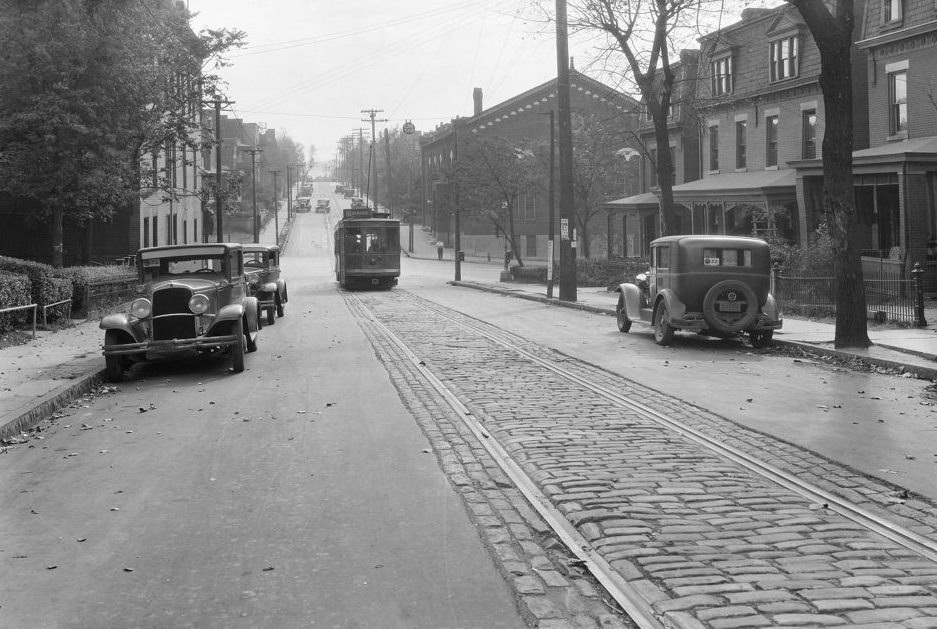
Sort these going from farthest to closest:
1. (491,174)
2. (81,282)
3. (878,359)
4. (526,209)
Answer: (526,209) → (491,174) → (81,282) → (878,359)

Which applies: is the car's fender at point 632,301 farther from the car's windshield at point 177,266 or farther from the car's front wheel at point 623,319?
the car's windshield at point 177,266

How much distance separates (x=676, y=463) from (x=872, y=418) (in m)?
3.37

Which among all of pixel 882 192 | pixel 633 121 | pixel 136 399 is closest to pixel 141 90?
pixel 136 399

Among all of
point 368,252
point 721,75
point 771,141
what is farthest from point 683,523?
point 721,75

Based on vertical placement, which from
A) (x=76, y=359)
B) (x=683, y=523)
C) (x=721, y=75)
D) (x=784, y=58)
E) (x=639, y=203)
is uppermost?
(x=721, y=75)

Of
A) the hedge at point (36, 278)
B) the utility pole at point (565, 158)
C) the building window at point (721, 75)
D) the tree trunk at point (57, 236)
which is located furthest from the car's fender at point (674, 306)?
the building window at point (721, 75)

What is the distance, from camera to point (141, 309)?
1394cm

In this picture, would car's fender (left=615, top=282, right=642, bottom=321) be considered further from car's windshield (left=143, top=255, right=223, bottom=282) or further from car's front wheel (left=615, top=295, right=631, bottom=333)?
car's windshield (left=143, top=255, right=223, bottom=282)

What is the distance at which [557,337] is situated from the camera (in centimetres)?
1922

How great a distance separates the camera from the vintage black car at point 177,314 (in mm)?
13727

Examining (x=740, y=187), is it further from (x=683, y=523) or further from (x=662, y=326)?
(x=683, y=523)

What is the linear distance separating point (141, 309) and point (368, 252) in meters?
27.4

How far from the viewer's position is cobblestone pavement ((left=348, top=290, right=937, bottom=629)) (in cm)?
478

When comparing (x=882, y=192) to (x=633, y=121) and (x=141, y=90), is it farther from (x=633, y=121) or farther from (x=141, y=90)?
(x=633, y=121)
